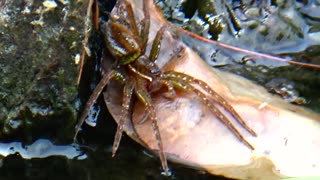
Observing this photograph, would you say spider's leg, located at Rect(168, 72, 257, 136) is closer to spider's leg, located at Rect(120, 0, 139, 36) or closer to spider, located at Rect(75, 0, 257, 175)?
spider, located at Rect(75, 0, 257, 175)

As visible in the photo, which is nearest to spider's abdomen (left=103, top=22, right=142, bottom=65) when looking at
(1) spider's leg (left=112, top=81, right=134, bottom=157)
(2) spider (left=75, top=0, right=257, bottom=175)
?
(2) spider (left=75, top=0, right=257, bottom=175)

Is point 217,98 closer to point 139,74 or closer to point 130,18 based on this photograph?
point 139,74

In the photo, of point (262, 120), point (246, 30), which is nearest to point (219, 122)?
point (262, 120)

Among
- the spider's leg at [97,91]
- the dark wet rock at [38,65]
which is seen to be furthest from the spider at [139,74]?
the dark wet rock at [38,65]

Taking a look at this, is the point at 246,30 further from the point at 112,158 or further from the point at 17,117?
the point at 17,117


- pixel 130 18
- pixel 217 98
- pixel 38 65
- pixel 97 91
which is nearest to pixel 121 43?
pixel 130 18

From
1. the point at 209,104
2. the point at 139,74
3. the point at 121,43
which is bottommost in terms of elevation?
the point at 209,104
